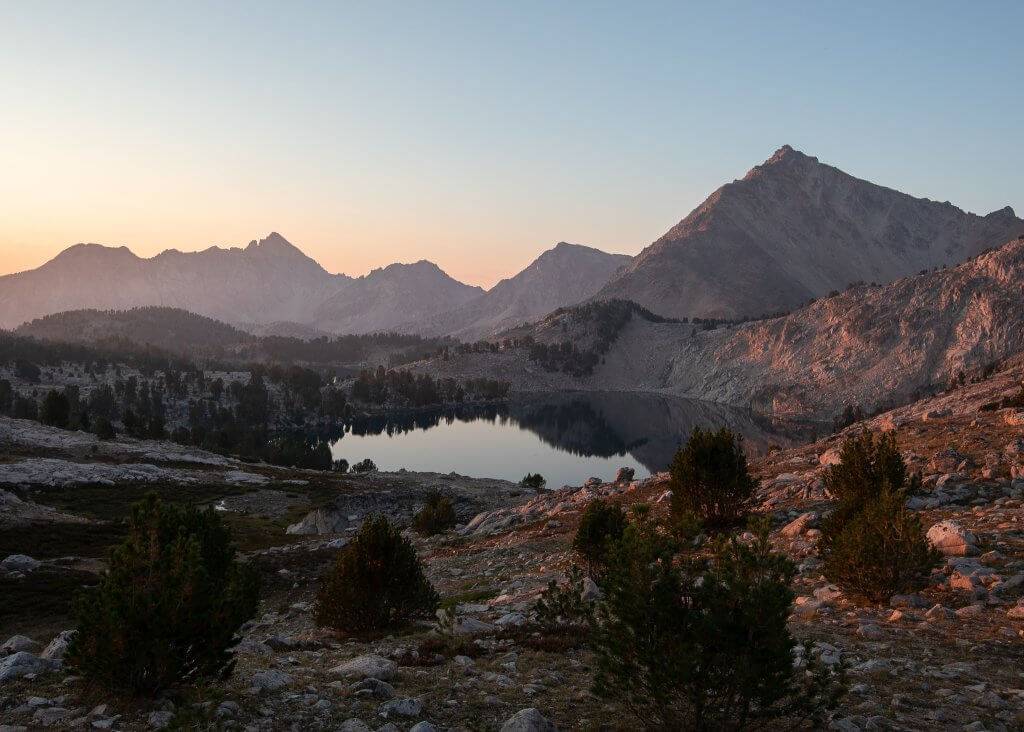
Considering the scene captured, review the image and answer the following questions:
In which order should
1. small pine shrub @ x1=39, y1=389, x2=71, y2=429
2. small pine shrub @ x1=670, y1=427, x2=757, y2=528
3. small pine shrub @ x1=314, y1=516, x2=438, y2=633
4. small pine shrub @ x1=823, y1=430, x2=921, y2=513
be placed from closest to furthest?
small pine shrub @ x1=314, y1=516, x2=438, y2=633 → small pine shrub @ x1=823, y1=430, x2=921, y2=513 → small pine shrub @ x1=670, y1=427, x2=757, y2=528 → small pine shrub @ x1=39, y1=389, x2=71, y2=429

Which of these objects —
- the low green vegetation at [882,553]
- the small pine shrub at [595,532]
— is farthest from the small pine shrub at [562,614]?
the small pine shrub at [595,532]

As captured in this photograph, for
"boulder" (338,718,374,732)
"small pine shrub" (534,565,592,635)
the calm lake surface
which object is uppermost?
"boulder" (338,718,374,732)

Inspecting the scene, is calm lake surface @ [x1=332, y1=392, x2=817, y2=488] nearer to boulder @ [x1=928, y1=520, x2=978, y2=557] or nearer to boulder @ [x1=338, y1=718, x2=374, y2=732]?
boulder @ [x1=928, y1=520, x2=978, y2=557]

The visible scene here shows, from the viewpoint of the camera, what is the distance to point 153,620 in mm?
9531

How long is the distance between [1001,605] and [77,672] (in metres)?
16.9

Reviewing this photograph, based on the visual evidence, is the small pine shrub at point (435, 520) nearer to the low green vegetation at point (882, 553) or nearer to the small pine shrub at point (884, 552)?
the low green vegetation at point (882, 553)

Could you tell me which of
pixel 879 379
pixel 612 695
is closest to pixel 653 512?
pixel 612 695

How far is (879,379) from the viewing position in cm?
17912

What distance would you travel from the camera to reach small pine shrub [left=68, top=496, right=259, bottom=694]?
9453mm

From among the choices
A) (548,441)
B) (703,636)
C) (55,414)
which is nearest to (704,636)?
(703,636)

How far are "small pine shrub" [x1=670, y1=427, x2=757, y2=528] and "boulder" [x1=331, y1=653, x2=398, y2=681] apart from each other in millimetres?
14727

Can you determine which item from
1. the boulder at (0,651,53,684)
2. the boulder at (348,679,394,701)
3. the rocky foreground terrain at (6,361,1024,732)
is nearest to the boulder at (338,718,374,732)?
the rocky foreground terrain at (6,361,1024,732)

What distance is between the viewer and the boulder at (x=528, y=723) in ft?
28.2

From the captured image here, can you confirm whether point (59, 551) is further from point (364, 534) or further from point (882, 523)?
point (882, 523)
